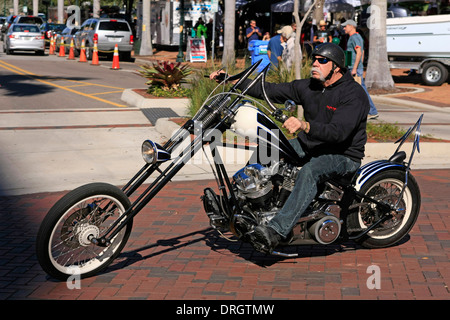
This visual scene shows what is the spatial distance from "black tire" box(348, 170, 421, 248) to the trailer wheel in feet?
52.9

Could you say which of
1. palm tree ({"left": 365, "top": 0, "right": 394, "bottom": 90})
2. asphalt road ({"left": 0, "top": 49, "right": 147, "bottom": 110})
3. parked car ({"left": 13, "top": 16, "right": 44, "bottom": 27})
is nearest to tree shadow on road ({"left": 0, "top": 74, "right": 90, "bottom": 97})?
asphalt road ({"left": 0, "top": 49, "right": 147, "bottom": 110})

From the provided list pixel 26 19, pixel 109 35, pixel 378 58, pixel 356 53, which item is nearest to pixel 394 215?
pixel 356 53

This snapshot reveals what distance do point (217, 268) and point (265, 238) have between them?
0.64m

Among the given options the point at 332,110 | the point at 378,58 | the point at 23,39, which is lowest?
the point at 332,110

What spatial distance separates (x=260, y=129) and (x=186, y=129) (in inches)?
22.0

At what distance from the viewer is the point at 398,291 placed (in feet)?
16.4

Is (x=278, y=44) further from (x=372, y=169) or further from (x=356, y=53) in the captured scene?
(x=372, y=169)

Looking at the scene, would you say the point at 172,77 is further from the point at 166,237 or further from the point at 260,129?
the point at 260,129

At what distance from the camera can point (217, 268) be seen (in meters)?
5.52

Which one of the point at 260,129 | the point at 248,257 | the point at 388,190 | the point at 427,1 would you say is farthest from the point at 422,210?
the point at 427,1

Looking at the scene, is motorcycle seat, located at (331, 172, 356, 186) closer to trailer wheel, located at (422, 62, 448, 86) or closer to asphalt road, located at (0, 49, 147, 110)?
asphalt road, located at (0, 49, 147, 110)

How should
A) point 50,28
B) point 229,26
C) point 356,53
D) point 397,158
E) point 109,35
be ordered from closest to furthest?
point 397,158, point 356,53, point 229,26, point 109,35, point 50,28

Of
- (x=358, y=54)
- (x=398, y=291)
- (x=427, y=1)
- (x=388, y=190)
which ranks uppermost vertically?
(x=427, y=1)

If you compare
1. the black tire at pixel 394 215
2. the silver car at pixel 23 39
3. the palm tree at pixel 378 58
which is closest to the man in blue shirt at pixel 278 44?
the palm tree at pixel 378 58
